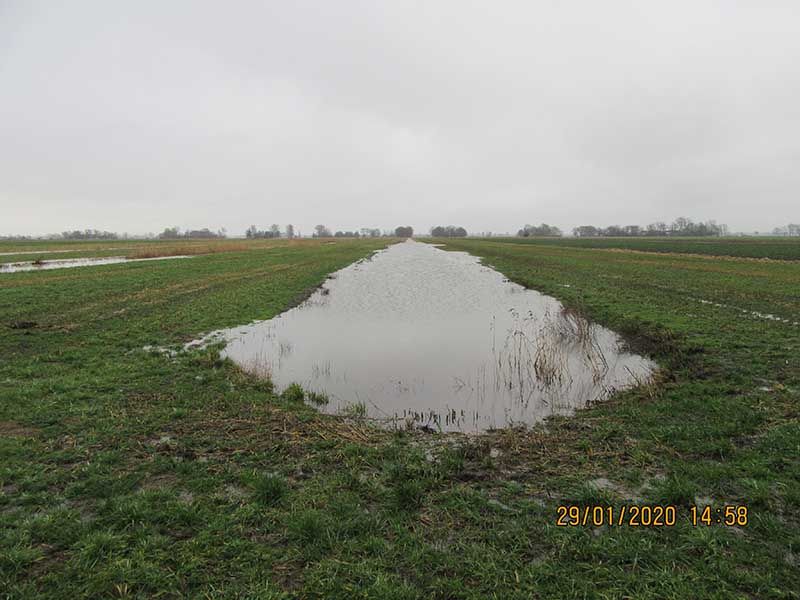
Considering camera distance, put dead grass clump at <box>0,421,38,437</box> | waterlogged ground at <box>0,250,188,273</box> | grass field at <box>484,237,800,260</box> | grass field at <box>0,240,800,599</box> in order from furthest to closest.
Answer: grass field at <box>484,237,800,260</box>
waterlogged ground at <box>0,250,188,273</box>
dead grass clump at <box>0,421,38,437</box>
grass field at <box>0,240,800,599</box>

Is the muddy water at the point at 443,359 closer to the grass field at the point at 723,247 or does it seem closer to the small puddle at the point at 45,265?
the small puddle at the point at 45,265

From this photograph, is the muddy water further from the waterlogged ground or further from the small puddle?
the small puddle

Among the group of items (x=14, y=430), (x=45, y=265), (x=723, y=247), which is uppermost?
(x=723, y=247)

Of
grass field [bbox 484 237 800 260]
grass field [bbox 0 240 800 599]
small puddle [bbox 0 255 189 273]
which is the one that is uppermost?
grass field [bbox 484 237 800 260]

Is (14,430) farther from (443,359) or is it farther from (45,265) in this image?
(45,265)

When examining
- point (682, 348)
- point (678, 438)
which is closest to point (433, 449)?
point (678, 438)

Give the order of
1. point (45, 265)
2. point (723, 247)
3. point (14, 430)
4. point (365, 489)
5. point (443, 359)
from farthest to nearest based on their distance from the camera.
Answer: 1. point (723, 247)
2. point (45, 265)
3. point (443, 359)
4. point (14, 430)
5. point (365, 489)

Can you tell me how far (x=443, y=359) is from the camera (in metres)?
12.4

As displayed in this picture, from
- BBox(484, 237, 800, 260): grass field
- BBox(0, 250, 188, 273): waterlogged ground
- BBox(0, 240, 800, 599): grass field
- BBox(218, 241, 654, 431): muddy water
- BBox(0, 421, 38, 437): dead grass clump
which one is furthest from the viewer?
BBox(484, 237, 800, 260): grass field

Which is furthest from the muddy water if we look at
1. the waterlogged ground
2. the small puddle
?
the small puddle

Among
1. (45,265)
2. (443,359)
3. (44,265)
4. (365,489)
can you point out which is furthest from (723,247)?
(44,265)

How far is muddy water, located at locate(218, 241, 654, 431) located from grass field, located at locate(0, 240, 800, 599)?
3.51 ft

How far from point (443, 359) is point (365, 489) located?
731 centimetres

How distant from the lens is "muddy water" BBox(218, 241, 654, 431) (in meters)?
9.03
